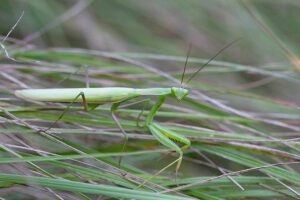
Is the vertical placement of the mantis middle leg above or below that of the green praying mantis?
below

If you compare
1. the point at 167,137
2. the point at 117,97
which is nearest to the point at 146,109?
the point at 117,97

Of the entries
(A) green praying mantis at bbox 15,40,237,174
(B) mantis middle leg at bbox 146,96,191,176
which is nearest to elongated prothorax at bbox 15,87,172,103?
(A) green praying mantis at bbox 15,40,237,174

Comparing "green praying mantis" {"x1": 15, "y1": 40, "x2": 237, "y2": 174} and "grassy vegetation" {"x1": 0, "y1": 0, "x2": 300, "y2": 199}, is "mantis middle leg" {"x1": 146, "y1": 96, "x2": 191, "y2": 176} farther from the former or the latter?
"grassy vegetation" {"x1": 0, "y1": 0, "x2": 300, "y2": 199}

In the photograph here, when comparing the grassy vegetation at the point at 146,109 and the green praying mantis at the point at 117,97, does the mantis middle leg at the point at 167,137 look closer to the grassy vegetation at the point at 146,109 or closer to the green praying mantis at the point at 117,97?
the green praying mantis at the point at 117,97

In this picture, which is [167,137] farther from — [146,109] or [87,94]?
[146,109]

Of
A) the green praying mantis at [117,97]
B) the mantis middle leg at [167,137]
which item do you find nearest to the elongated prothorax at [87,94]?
the green praying mantis at [117,97]

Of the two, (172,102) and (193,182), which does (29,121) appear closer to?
(193,182)

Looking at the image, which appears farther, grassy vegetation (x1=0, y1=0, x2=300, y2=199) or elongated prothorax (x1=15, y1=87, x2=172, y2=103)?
elongated prothorax (x1=15, y1=87, x2=172, y2=103)

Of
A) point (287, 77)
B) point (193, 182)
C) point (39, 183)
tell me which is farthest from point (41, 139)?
point (287, 77)

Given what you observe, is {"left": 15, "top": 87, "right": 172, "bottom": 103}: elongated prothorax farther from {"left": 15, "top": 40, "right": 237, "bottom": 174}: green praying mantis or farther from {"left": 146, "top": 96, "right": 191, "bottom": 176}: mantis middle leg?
{"left": 146, "top": 96, "right": 191, "bottom": 176}: mantis middle leg
